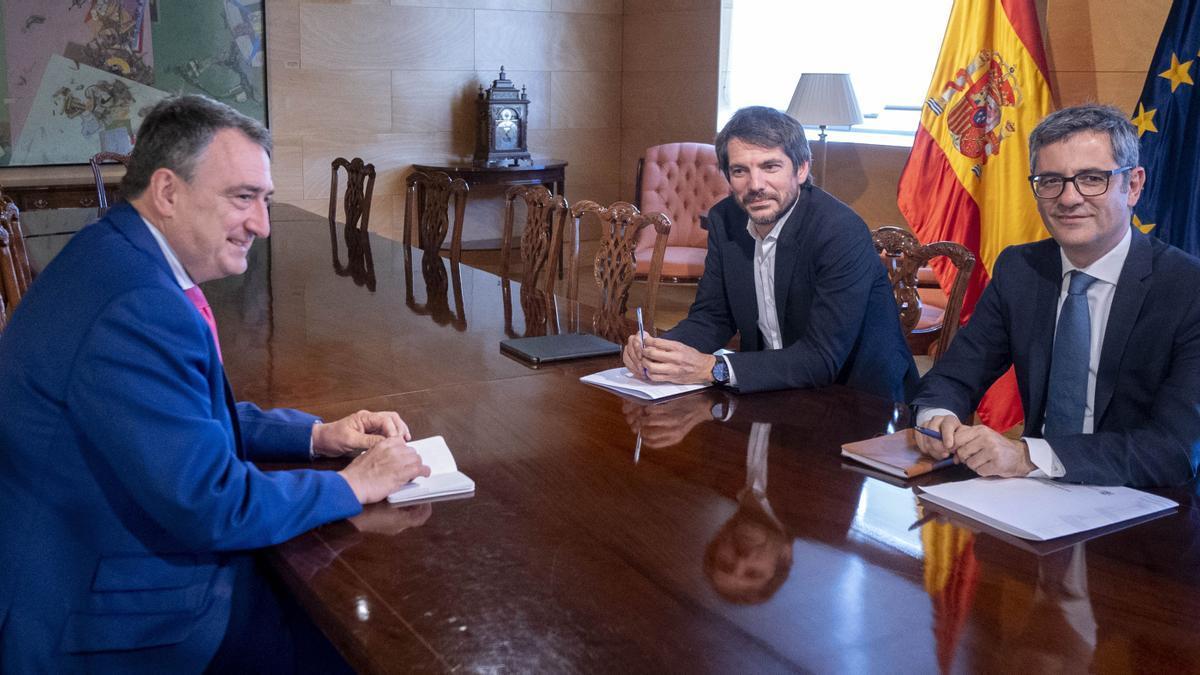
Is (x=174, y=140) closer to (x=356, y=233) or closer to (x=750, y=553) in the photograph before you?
(x=750, y=553)

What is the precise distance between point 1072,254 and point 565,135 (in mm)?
6275

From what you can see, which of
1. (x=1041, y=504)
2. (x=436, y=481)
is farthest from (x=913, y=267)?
(x=436, y=481)

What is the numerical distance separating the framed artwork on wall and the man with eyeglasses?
17.7 feet

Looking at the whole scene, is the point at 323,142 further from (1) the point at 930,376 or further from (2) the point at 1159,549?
(2) the point at 1159,549

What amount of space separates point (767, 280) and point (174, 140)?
1610mm

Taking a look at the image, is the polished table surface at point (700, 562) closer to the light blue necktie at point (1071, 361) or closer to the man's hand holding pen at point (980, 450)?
the man's hand holding pen at point (980, 450)

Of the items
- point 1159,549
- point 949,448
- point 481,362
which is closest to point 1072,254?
point 949,448

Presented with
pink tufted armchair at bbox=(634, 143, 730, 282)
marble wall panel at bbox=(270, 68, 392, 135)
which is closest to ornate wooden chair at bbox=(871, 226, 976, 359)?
pink tufted armchair at bbox=(634, 143, 730, 282)

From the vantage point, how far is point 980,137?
16.1 feet

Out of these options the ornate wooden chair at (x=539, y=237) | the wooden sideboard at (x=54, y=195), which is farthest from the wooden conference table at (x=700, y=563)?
the wooden sideboard at (x=54, y=195)

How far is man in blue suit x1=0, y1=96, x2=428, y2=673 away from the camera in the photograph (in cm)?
142

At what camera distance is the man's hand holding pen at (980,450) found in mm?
1811

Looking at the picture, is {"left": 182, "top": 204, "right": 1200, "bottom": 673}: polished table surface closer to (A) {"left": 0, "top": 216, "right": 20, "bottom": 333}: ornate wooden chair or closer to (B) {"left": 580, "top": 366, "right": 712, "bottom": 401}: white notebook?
(B) {"left": 580, "top": 366, "right": 712, "bottom": 401}: white notebook

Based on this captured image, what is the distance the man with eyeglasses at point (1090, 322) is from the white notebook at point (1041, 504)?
73 mm
